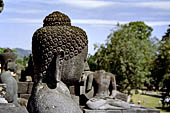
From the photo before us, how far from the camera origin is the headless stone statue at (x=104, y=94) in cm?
1251

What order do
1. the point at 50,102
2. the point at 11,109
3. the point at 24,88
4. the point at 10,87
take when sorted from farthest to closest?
the point at 24,88 → the point at 10,87 → the point at 50,102 → the point at 11,109

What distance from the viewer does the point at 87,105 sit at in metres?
12.6

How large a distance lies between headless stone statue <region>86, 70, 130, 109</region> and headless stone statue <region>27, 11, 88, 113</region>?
9040mm

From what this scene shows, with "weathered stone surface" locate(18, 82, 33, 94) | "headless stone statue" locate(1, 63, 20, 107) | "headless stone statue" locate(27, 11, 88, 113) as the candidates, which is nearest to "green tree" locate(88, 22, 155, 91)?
"weathered stone surface" locate(18, 82, 33, 94)

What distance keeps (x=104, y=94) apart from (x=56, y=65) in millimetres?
9752

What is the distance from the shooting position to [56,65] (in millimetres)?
3311

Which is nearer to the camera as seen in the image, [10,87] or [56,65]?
[56,65]

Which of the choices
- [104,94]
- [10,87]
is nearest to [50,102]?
[10,87]

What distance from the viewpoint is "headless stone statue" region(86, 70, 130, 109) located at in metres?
12.5

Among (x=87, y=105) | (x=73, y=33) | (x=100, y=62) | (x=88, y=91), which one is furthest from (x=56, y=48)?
(x=100, y=62)

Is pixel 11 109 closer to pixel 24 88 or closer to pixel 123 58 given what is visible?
pixel 24 88

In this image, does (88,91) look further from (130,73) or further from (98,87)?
(130,73)

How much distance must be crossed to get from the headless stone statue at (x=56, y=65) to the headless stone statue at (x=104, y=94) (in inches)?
356

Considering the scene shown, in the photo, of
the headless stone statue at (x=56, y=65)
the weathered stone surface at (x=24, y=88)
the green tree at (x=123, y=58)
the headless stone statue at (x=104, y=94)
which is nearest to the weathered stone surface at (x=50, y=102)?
the headless stone statue at (x=56, y=65)
